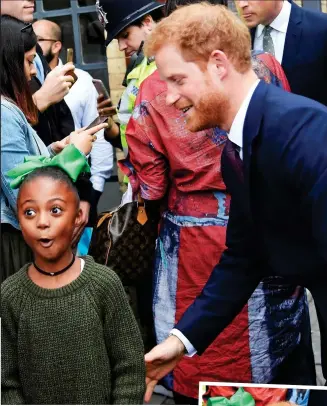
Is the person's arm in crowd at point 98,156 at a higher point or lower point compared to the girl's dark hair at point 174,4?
lower

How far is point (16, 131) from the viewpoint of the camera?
128 inches

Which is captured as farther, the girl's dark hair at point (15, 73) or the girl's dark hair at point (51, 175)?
the girl's dark hair at point (15, 73)

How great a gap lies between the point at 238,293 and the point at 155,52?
77 cm

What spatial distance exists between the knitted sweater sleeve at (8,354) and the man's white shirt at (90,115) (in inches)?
60.5

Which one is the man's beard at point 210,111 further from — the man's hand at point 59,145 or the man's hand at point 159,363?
the man's hand at point 59,145

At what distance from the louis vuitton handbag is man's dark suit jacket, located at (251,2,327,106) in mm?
702

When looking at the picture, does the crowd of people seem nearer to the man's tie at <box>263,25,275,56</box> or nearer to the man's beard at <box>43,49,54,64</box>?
the man's tie at <box>263,25,275,56</box>

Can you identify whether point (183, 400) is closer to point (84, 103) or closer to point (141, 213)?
point (141, 213)

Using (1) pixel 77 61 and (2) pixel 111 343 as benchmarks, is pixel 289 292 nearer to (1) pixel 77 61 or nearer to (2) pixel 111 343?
(2) pixel 111 343

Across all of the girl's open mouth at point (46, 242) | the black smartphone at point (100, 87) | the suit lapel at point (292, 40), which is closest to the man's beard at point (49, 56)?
the black smartphone at point (100, 87)

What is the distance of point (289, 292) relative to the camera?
3521 millimetres

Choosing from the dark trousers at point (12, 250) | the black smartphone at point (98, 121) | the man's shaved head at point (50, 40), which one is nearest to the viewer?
the dark trousers at point (12, 250)

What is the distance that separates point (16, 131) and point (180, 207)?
64 centimetres

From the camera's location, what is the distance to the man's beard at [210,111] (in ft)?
8.46
